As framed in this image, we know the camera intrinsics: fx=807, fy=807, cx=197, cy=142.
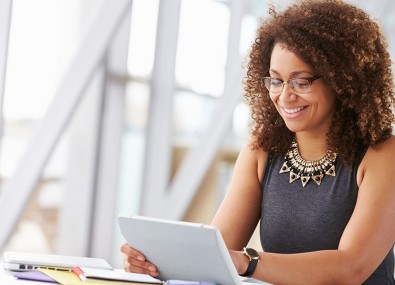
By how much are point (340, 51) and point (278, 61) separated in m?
0.19

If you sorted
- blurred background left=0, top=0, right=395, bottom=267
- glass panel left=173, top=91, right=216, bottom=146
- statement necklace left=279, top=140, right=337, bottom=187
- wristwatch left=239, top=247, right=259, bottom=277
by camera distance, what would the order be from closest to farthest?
wristwatch left=239, top=247, right=259, bottom=277
statement necklace left=279, top=140, right=337, bottom=187
blurred background left=0, top=0, right=395, bottom=267
glass panel left=173, top=91, right=216, bottom=146

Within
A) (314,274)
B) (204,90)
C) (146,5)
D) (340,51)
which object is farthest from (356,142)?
(204,90)

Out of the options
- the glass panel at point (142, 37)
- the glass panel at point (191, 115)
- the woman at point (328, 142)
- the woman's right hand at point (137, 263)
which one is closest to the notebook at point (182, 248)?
A: the woman's right hand at point (137, 263)

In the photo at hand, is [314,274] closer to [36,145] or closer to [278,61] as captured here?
[278,61]

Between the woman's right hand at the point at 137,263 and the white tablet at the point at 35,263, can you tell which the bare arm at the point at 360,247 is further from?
the white tablet at the point at 35,263

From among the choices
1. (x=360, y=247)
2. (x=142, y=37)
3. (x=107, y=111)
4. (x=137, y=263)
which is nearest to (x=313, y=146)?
(x=360, y=247)

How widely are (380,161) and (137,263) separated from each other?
2.59 feet

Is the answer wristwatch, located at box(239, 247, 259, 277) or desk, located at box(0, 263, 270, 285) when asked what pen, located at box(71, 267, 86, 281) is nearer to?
desk, located at box(0, 263, 270, 285)

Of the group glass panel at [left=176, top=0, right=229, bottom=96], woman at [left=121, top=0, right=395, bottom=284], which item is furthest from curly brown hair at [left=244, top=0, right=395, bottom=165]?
glass panel at [left=176, top=0, right=229, bottom=96]

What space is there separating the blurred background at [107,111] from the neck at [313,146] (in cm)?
172

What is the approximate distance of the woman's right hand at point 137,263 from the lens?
2098 mm

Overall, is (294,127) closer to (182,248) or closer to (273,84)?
(273,84)

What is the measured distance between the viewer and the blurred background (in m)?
4.42

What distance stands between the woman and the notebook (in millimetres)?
516
